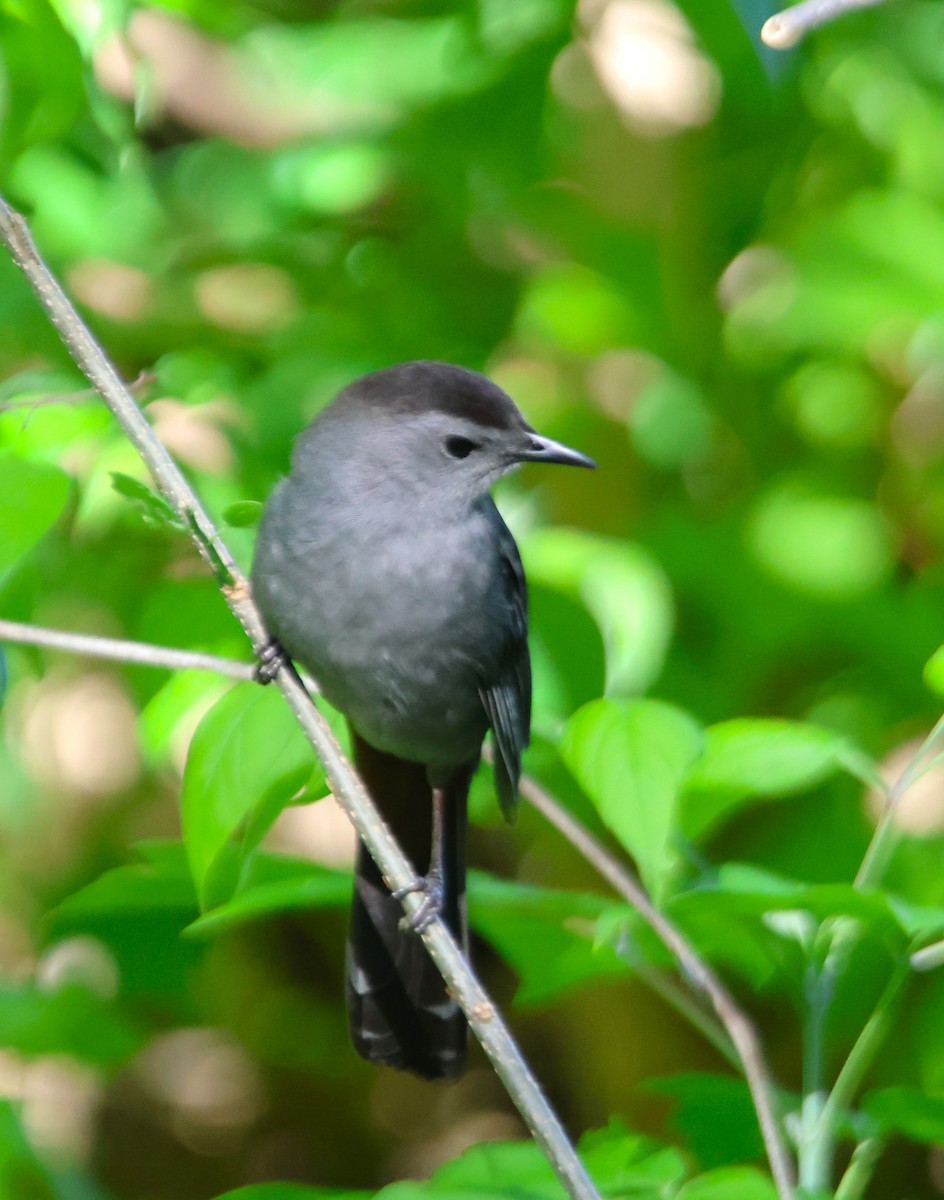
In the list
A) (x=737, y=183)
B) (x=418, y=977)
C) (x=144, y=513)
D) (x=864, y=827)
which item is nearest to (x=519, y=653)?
(x=418, y=977)

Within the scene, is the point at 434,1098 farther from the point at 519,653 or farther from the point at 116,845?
the point at 519,653

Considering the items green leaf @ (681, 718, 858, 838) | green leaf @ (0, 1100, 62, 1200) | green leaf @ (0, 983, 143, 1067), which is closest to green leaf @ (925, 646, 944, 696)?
green leaf @ (681, 718, 858, 838)

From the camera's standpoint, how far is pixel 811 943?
2.02 m

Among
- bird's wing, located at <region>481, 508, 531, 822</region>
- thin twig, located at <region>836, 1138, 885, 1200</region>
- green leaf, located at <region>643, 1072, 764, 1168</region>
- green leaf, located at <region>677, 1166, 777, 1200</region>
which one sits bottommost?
green leaf, located at <region>643, 1072, 764, 1168</region>

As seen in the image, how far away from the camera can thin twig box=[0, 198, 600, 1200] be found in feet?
5.04

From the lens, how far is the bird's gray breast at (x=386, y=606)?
227 centimetres

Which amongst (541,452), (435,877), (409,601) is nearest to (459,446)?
(541,452)

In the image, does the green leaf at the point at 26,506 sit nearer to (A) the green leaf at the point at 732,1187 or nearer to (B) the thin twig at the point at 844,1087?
(A) the green leaf at the point at 732,1187

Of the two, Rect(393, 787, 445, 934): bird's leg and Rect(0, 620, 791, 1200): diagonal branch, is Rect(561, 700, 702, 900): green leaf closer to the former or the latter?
Rect(0, 620, 791, 1200): diagonal branch

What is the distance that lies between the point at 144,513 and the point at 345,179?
1.72 metres

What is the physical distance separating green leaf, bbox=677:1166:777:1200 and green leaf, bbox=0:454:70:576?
1.11 metres

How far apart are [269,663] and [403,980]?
2.86 feet

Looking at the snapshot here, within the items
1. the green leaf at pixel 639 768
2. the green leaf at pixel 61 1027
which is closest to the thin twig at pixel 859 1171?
the green leaf at pixel 639 768

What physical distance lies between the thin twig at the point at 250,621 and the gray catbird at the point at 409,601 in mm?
409
